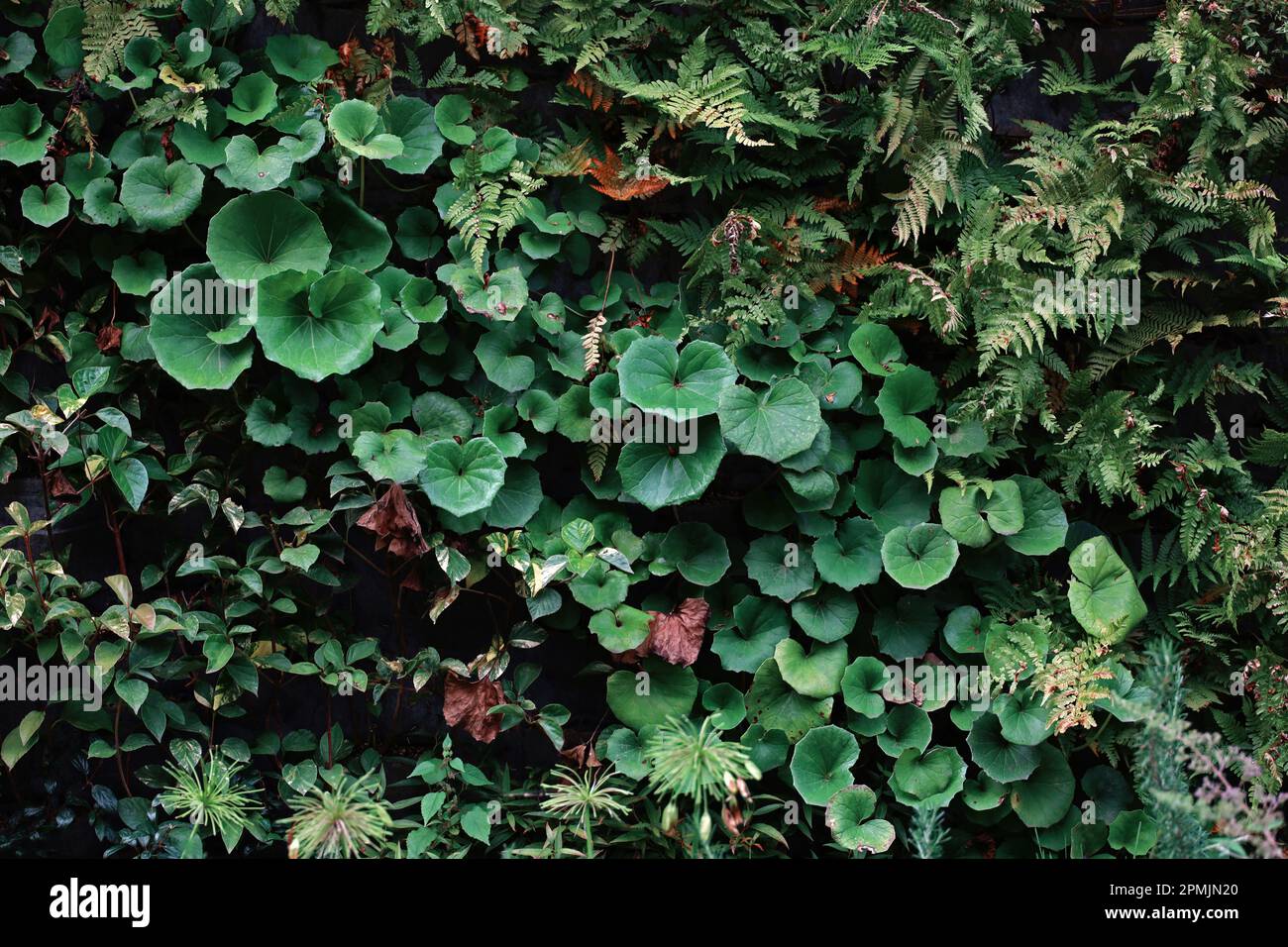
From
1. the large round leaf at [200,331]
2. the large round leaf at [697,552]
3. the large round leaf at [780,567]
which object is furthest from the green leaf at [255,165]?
the large round leaf at [780,567]

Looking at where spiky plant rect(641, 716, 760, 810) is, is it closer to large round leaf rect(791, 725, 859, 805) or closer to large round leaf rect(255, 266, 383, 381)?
large round leaf rect(791, 725, 859, 805)

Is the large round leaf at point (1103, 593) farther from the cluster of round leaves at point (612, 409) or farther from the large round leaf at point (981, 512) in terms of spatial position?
the large round leaf at point (981, 512)

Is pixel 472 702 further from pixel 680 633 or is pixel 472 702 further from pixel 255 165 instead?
→ pixel 255 165

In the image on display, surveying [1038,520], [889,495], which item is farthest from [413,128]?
[1038,520]

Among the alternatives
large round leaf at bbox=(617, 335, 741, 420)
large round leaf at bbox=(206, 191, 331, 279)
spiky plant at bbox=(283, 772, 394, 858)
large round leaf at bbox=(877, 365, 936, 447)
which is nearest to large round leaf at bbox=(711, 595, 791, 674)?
large round leaf at bbox=(617, 335, 741, 420)

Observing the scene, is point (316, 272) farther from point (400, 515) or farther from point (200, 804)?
point (200, 804)

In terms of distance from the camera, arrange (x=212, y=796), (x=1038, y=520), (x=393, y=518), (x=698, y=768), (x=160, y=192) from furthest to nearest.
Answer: (x=1038, y=520) → (x=160, y=192) → (x=393, y=518) → (x=212, y=796) → (x=698, y=768)

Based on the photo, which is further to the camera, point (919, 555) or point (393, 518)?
point (919, 555)

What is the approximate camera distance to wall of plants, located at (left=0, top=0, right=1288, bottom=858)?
3.01m

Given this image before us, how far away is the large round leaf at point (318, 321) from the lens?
2.92m

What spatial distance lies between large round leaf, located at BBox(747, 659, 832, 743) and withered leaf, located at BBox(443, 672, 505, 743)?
80 centimetres

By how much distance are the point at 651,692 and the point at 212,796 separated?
1.31 metres

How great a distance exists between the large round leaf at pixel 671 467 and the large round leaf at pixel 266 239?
113cm

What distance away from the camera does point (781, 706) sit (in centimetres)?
311
